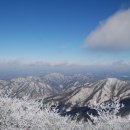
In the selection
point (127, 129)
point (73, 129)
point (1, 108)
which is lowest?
point (73, 129)

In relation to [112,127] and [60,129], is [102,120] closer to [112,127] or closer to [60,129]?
→ [60,129]

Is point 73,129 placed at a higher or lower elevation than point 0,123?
lower

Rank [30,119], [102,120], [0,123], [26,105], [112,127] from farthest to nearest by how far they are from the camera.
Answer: [26,105], [102,120], [30,119], [112,127], [0,123]

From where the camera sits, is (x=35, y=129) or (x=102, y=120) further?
(x=102, y=120)

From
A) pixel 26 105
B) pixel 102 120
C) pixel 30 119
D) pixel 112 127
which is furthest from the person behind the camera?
pixel 26 105

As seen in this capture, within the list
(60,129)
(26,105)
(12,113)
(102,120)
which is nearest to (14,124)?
(12,113)

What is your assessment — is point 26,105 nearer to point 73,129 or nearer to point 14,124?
point 73,129

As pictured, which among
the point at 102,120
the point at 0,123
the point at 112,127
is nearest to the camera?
the point at 0,123

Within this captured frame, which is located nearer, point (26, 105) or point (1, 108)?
point (1, 108)

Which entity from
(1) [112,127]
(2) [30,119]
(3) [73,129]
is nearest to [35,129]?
(2) [30,119]
